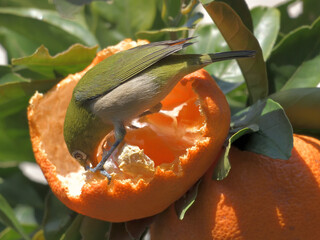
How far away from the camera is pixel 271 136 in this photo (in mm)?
→ 930

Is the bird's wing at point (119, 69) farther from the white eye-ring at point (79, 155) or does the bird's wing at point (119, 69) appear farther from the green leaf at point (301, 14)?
the green leaf at point (301, 14)

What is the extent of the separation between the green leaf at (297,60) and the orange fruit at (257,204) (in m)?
0.22

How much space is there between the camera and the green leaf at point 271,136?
89 centimetres

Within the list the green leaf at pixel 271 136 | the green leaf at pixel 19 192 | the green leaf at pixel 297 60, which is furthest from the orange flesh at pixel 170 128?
the green leaf at pixel 19 192

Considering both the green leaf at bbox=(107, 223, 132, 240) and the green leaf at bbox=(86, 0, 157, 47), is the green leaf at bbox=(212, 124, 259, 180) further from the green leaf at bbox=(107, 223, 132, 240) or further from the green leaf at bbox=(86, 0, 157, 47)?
the green leaf at bbox=(86, 0, 157, 47)

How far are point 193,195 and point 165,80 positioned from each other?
0.72ft

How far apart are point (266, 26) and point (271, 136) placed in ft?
1.38

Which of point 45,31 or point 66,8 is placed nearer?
point 66,8

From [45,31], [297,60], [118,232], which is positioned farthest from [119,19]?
[118,232]

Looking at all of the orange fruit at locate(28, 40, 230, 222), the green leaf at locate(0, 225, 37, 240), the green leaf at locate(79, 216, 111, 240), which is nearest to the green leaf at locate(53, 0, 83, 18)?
the orange fruit at locate(28, 40, 230, 222)

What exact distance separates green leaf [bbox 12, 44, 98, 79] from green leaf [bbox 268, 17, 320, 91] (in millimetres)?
410

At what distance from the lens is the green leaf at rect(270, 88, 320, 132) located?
1.00 metres

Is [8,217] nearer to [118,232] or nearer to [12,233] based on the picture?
[12,233]

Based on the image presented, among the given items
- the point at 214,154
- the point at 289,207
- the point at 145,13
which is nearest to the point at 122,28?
the point at 145,13
